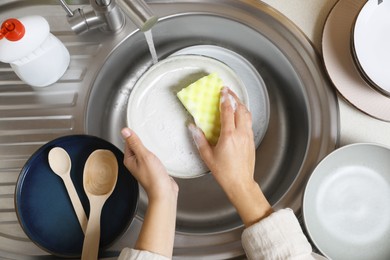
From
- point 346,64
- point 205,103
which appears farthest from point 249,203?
point 346,64

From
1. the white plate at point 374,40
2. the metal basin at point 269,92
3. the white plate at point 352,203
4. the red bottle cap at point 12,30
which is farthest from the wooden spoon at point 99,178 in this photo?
the white plate at point 374,40

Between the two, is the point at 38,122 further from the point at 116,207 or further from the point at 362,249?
the point at 362,249

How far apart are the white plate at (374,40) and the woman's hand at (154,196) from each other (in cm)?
38

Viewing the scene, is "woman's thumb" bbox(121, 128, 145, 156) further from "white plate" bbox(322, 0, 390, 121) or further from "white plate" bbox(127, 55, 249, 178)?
"white plate" bbox(322, 0, 390, 121)

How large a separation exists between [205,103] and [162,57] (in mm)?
206

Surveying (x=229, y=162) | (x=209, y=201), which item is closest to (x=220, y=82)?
(x=229, y=162)

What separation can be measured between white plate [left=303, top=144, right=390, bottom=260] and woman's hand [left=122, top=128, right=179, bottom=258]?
22 cm

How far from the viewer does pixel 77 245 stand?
0.65 meters

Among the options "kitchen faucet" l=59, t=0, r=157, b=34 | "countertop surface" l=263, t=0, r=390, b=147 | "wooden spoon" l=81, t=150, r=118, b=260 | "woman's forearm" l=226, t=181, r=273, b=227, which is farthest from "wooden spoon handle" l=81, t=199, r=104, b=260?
"countertop surface" l=263, t=0, r=390, b=147

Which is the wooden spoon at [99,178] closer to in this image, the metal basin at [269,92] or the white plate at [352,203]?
the metal basin at [269,92]

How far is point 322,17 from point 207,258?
48 cm

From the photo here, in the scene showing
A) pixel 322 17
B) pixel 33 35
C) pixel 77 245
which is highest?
pixel 322 17

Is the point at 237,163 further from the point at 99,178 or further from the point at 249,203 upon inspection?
the point at 99,178

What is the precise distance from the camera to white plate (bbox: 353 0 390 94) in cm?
67
